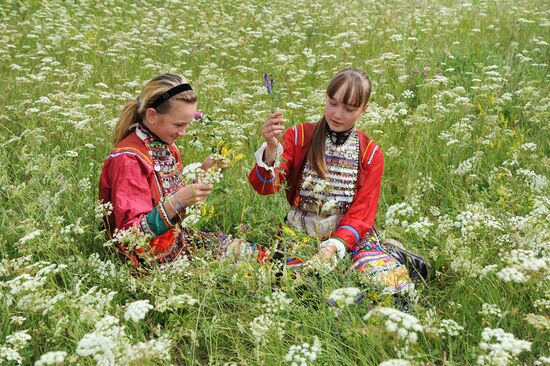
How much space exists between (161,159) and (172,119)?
0.84 ft

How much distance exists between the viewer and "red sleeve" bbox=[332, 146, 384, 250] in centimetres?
332

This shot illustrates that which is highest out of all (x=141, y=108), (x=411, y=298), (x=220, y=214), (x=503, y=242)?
(x=141, y=108)

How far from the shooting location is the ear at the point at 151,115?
3365 millimetres

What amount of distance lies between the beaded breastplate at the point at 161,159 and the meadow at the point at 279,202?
1.00 ft

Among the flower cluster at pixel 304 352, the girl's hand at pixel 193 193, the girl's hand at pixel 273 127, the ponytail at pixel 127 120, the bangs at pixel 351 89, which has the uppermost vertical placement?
the bangs at pixel 351 89

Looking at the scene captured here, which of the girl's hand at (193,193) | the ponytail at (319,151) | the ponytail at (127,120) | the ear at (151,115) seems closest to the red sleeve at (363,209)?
the ponytail at (319,151)

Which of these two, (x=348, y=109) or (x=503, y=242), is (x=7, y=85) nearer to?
(x=348, y=109)

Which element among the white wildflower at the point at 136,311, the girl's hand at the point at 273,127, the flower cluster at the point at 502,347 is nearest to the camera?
the flower cluster at the point at 502,347

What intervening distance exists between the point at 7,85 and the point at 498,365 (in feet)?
17.0

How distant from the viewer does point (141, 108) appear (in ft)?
11.2

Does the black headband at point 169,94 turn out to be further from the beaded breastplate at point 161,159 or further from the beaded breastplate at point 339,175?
the beaded breastplate at point 339,175

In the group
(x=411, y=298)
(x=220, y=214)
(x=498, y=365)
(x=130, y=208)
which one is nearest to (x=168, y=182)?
(x=130, y=208)

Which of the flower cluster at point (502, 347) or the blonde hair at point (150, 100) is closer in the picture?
the flower cluster at point (502, 347)

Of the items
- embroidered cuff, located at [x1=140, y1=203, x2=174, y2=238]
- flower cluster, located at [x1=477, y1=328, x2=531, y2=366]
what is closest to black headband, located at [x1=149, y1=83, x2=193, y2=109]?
embroidered cuff, located at [x1=140, y1=203, x2=174, y2=238]
